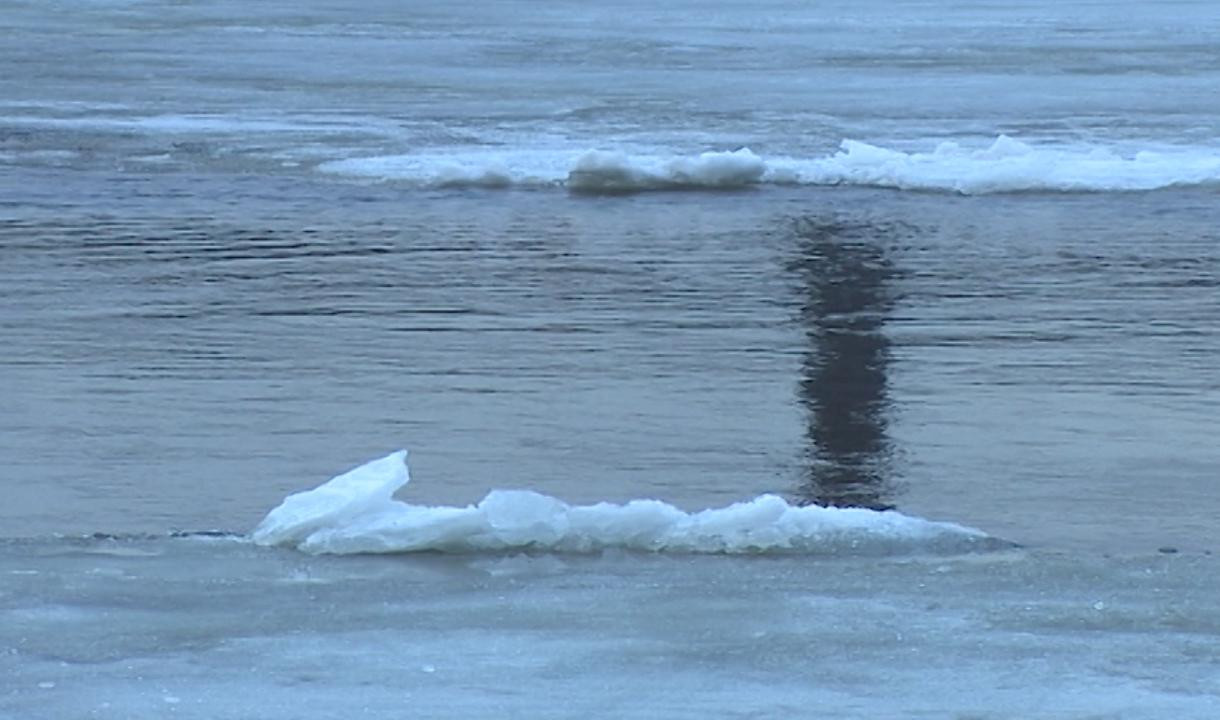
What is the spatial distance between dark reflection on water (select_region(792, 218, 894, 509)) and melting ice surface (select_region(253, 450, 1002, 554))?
791mm

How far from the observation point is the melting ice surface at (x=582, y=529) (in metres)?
6.55

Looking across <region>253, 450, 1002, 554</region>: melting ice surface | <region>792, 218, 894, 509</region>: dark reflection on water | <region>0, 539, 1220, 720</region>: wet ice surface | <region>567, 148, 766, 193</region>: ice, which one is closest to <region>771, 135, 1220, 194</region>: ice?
<region>567, 148, 766, 193</region>: ice

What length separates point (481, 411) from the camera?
8641 mm

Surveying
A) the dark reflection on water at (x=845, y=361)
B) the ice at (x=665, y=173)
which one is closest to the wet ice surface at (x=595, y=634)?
the dark reflection on water at (x=845, y=361)

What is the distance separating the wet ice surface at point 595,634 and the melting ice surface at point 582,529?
76mm

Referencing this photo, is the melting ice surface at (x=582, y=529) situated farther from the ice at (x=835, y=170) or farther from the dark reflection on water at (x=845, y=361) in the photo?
the ice at (x=835, y=170)

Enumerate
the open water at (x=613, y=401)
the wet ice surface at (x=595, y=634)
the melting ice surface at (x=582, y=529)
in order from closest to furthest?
the wet ice surface at (x=595, y=634) < the open water at (x=613, y=401) < the melting ice surface at (x=582, y=529)

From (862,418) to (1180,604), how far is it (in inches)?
104

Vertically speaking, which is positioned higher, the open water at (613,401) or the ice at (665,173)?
the ice at (665,173)

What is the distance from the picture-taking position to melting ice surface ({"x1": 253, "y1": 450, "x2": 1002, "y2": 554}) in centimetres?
655

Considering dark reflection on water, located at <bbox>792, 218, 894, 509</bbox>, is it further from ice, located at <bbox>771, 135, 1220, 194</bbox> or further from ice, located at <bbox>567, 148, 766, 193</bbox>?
ice, located at <bbox>771, 135, 1220, 194</bbox>

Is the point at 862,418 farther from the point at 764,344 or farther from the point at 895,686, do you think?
the point at 895,686

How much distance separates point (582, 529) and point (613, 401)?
2283 mm

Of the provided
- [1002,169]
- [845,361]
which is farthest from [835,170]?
[845,361]
